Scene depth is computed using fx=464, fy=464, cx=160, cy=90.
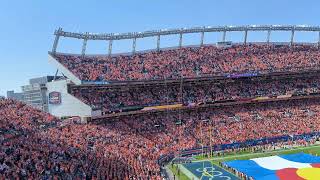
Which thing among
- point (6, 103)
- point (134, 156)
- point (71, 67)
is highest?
point (71, 67)

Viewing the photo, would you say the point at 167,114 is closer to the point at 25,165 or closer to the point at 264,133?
the point at 264,133

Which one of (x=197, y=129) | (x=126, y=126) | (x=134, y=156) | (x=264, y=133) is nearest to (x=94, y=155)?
(x=134, y=156)

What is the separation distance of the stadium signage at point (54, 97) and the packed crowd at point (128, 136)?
780 centimetres

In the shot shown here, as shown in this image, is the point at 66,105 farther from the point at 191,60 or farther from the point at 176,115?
the point at 191,60

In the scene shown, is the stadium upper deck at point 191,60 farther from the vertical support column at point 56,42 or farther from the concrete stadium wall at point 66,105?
the concrete stadium wall at point 66,105

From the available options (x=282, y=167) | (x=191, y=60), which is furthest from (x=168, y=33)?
(x=282, y=167)

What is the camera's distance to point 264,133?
60.1 meters

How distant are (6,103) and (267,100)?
3738cm

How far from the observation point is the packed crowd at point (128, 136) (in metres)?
32.3

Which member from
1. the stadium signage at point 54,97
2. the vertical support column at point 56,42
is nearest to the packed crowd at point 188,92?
the stadium signage at point 54,97

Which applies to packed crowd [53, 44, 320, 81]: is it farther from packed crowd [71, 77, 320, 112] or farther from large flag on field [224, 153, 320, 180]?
large flag on field [224, 153, 320, 180]

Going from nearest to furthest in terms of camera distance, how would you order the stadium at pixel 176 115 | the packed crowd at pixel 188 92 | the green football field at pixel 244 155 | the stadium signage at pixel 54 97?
the stadium at pixel 176 115
the green football field at pixel 244 155
the packed crowd at pixel 188 92
the stadium signage at pixel 54 97

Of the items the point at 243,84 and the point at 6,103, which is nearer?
the point at 6,103

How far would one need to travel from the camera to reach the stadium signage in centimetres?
6166
